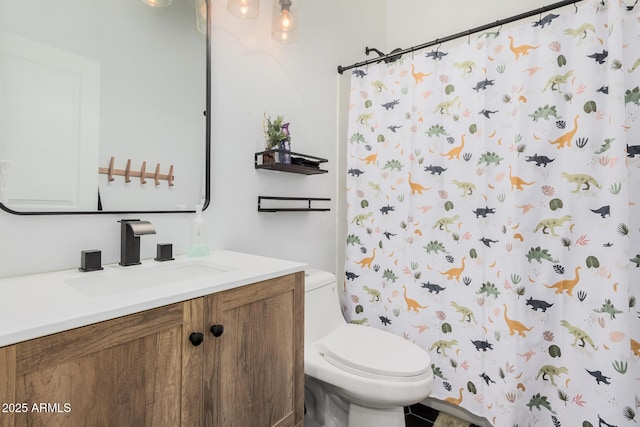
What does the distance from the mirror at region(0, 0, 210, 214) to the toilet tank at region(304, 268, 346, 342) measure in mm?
616

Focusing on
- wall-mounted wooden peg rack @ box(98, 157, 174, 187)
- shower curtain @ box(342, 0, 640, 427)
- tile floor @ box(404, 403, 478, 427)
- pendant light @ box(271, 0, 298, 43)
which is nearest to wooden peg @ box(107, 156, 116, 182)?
wall-mounted wooden peg rack @ box(98, 157, 174, 187)

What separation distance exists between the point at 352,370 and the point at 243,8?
1542mm

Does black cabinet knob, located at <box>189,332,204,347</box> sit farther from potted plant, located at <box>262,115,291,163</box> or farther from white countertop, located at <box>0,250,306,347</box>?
potted plant, located at <box>262,115,291,163</box>

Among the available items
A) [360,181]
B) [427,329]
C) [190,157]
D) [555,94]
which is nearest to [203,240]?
[190,157]

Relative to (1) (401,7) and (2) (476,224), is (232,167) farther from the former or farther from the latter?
(1) (401,7)

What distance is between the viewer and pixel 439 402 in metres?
1.77

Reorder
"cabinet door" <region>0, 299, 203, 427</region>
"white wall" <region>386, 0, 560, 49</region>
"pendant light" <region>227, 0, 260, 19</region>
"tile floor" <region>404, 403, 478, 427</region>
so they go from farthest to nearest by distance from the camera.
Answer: "white wall" <region>386, 0, 560, 49</region>, "tile floor" <region>404, 403, 478, 427</region>, "pendant light" <region>227, 0, 260, 19</region>, "cabinet door" <region>0, 299, 203, 427</region>

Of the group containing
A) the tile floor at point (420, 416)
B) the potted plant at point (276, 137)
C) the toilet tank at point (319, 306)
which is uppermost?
the potted plant at point (276, 137)

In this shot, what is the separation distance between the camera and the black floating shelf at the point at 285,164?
144 cm

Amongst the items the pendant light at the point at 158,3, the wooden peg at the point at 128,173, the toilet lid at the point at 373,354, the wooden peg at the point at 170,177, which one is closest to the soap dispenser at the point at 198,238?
the wooden peg at the point at 170,177

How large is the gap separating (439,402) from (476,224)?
1033 millimetres

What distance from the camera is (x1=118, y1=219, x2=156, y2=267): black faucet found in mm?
1010

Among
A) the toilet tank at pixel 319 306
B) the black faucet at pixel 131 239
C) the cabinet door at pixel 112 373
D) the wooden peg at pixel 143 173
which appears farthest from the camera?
the toilet tank at pixel 319 306

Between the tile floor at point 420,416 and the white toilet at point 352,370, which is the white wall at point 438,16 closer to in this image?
the white toilet at point 352,370
